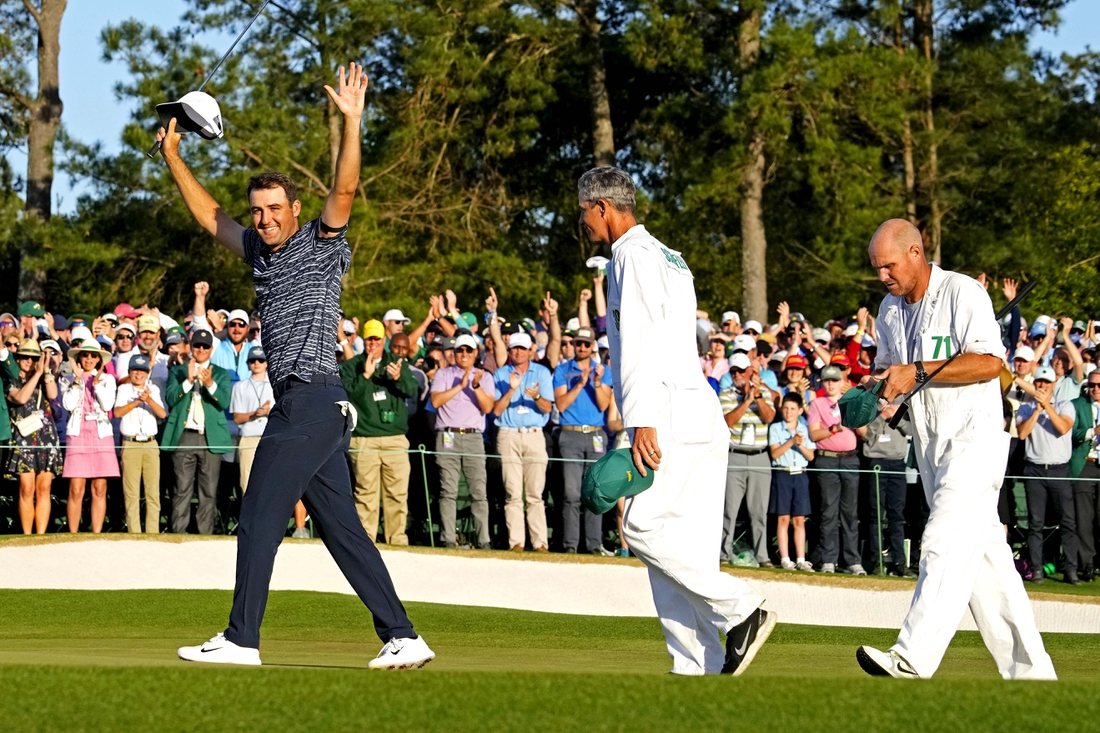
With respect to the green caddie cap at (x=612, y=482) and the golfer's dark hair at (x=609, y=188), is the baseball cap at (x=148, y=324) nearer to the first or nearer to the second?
the golfer's dark hair at (x=609, y=188)

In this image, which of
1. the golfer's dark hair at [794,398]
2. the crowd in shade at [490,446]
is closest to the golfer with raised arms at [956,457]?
the crowd in shade at [490,446]

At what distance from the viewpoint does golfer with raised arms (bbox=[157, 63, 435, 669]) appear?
6.32 m

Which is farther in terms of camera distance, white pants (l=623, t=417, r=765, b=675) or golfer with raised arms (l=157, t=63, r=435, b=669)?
golfer with raised arms (l=157, t=63, r=435, b=669)

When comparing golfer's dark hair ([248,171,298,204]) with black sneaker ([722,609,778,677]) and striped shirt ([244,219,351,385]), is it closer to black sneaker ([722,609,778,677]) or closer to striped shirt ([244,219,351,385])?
striped shirt ([244,219,351,385])

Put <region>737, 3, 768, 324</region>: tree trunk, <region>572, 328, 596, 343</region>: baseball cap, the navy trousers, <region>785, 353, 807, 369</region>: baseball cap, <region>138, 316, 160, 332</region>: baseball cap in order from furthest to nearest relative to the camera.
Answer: <region>737, 3, 768, 324</region>: tree trunk
<region>138, 316, 160, 332</region>: baseball cap
<region>785, 353, 807, 369</region>: baseball cap
<region>572, 328, 596, 343</region>: baseball cap
the navy trousers

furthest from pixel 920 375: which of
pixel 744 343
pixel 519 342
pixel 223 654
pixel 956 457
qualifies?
pixel 744 343

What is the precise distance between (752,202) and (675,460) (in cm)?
2274

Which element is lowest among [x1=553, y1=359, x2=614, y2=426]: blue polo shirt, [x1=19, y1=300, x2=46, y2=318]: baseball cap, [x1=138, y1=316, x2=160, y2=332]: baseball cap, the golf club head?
[x1=553, y1=359, x2=614, y2=426]: blue polo shirt

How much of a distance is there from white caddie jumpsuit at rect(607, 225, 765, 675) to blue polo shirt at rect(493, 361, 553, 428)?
937 centimetres

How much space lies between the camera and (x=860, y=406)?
6.67 m

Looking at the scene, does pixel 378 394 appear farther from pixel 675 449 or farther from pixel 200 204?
pixel 675 449

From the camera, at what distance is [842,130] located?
2920cm

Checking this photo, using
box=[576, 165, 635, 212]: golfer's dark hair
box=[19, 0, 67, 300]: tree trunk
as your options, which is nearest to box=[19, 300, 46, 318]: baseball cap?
box=[19, 0, 67, 300]: tree trunk

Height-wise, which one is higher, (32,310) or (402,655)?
(32,310)
